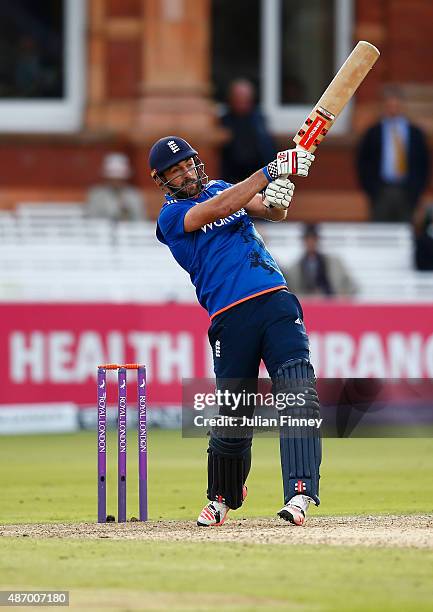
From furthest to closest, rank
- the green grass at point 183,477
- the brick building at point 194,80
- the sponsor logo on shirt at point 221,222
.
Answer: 1. the brick building at point 194,80
2. the green grass at point 183,477
3. the sponsor logo on shirt at point 221,222

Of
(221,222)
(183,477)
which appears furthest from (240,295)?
(183,477)

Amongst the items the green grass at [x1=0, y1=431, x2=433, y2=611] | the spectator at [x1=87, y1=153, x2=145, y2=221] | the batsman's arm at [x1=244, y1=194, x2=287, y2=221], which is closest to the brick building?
the spectator at [x1=87, y1=153, x2=145, y2=221]

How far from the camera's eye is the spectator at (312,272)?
15984mm

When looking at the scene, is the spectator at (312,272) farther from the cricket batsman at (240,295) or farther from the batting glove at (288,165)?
the batting glove at (288,165)

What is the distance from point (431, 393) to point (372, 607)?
8.81 meters

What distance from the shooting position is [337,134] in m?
18.9

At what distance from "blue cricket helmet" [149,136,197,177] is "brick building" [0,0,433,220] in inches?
371

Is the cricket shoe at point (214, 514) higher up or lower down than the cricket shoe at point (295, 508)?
lower down

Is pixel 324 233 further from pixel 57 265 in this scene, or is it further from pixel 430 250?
pixel 57 265

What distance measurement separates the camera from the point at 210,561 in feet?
23.9

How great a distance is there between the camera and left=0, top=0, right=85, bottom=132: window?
18.8 m

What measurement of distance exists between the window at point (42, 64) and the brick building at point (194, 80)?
0.02 metres

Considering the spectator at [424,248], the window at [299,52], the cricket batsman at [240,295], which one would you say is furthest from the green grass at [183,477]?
the window at [299,52]

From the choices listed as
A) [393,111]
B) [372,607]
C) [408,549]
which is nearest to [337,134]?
[393,111]
